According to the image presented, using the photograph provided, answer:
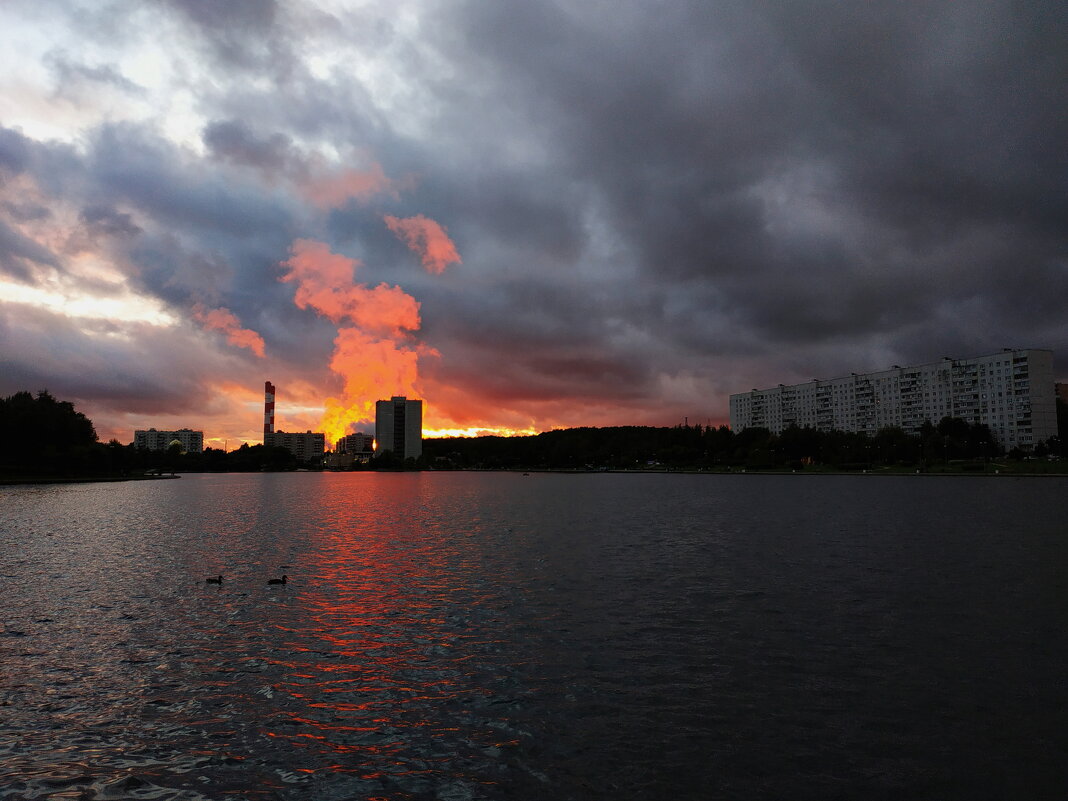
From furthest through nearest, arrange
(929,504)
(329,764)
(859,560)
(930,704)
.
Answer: (929,504), (859,560), (930,704), (329,764)

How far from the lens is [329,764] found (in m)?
14.5

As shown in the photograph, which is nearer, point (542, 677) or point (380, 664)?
point (542, 677)

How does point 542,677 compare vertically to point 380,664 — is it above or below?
above

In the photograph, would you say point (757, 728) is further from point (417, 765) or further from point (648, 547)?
point (648, 547)

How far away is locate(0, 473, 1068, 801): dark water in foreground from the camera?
1409 cm

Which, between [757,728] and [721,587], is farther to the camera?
[721,587]

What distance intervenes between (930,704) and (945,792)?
527 centimetres

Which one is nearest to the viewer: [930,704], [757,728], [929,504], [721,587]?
[757,728]

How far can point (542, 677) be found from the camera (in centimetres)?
2028

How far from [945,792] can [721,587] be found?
20718 millimetres

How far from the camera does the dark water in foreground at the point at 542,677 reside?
14.1 meters

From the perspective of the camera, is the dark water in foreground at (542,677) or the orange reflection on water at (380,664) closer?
the dark water in foreground at (542,677)

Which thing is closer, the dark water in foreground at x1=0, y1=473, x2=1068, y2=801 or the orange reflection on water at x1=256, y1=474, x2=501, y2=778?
the dark water in foreground at x1=0, y1=473, x2=1068, y2=801

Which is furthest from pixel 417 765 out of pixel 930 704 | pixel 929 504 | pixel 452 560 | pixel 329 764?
pixel 929 504
